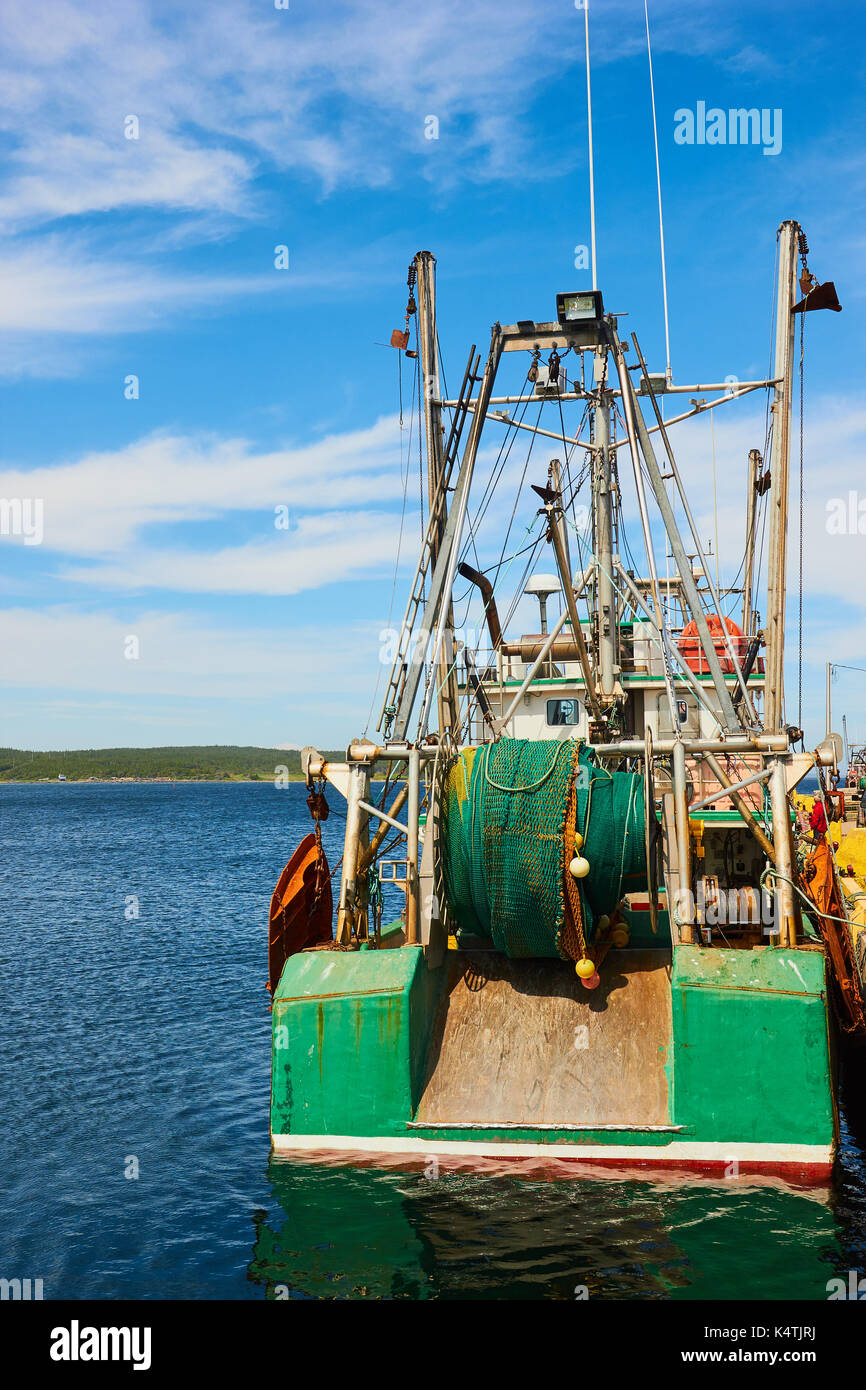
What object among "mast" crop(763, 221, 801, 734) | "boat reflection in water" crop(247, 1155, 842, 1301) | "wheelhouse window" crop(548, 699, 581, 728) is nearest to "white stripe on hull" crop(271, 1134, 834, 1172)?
"boat reflection in water" crop(247, 1155, 842, 1301)

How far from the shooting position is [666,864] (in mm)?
11594

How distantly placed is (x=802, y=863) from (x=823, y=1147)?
5.00 m

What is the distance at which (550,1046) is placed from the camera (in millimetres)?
10820

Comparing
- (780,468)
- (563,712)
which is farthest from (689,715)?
(780,468)

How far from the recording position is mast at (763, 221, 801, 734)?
1795cm

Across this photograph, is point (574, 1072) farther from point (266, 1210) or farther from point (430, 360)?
point (430, 360)

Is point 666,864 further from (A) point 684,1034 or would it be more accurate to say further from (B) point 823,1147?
(B) point 823,1147

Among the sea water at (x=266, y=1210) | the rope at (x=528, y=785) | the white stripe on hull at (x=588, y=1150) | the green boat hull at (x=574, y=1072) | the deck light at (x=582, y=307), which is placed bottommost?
the sea water at (x=266, y=1210)

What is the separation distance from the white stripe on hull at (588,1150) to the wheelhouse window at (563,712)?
36.5 ft

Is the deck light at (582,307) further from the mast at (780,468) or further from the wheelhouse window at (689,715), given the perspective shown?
the wheelhouse window at (689,715)

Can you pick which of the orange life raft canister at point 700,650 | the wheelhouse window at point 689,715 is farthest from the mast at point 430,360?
the orange life raft canister at point 700,650

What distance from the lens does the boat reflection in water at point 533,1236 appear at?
8.25 meters

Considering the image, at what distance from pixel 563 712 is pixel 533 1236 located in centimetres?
1221
